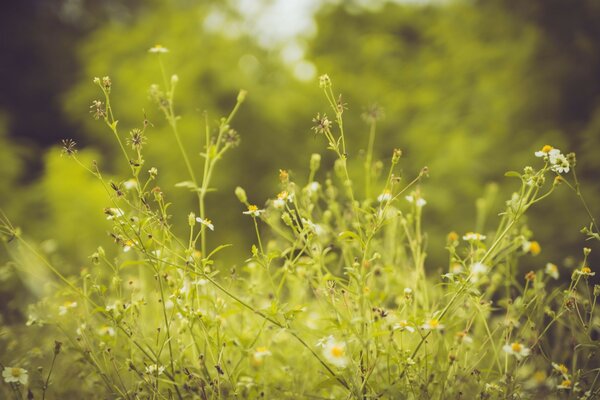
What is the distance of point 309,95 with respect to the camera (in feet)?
17.9

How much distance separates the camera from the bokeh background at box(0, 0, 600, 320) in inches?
146

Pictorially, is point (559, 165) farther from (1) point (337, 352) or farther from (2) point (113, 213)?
(2) point (113, 213)

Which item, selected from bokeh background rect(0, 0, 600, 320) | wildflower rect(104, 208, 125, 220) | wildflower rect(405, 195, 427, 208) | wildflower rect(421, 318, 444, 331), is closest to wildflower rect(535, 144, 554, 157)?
wildflower rect(405, 195, 427, 208)

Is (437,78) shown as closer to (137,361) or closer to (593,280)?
(593,280)

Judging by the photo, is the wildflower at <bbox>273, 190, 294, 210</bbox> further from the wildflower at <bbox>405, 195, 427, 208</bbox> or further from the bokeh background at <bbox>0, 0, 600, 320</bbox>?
the bokeh background at <bbox>0, 0, 600, 320</bbox>

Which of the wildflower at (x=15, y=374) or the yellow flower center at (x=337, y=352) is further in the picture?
A: the wildflower at (x=15, y=374)

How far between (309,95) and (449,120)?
1.56 m

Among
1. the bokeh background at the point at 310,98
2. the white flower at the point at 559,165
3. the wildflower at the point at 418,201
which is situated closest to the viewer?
the white flower at the point at 559,165

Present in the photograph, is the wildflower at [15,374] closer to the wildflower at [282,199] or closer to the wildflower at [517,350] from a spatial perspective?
the wildflower at [282,199]

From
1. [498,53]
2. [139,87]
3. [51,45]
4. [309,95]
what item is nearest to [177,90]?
[139,87]

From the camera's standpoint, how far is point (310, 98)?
214 inches

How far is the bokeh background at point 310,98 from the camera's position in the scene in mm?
3704

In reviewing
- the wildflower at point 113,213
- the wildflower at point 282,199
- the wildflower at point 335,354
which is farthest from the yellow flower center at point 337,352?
the wildflower at point 113,213

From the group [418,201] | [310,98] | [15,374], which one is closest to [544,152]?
[418,201]
